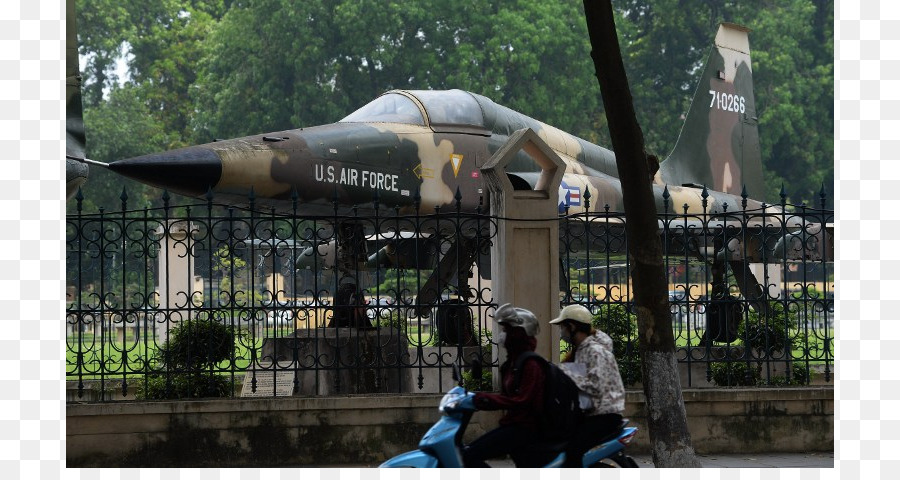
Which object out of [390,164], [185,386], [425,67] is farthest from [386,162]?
[425,67]

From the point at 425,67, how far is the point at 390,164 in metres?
33.6

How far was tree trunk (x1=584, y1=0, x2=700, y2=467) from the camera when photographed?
1054 centimetres

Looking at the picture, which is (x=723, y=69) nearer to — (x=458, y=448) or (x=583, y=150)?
(x=583, y=150)

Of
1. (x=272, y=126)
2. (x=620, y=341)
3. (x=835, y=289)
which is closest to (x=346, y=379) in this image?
(x=620, y=341)

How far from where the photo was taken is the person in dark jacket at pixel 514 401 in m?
8.06

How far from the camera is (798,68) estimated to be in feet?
190

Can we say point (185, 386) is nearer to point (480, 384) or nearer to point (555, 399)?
point (480, 384)

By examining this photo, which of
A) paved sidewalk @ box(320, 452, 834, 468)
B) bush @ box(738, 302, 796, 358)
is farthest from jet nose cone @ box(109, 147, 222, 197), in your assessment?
bush @ box(738, 302, 796, 358)

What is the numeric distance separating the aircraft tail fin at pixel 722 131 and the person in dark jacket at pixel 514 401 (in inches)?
702

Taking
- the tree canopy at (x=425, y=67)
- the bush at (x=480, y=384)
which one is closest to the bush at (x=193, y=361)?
the bush at (x=480, y=384)

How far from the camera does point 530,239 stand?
13.0 m

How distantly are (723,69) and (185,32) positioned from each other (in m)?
36.3

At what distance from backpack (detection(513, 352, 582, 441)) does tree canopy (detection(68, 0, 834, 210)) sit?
41.2 metres

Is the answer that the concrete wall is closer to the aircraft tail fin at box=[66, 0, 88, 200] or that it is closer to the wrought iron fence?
the wrought iron fence
